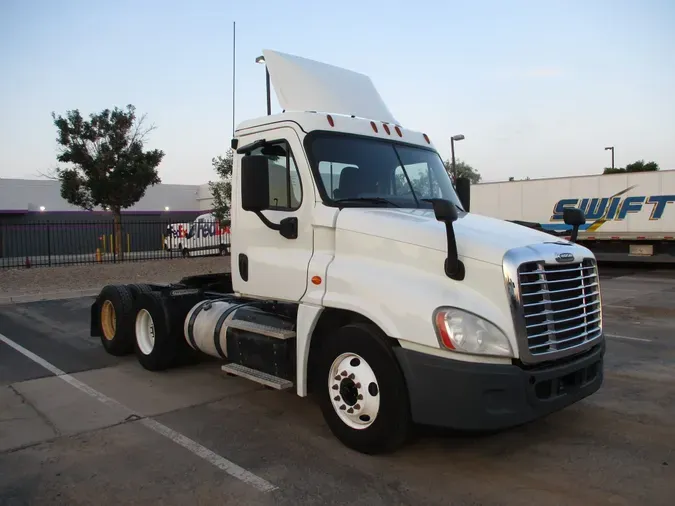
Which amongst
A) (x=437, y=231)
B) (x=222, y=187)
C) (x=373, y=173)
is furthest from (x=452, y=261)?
(x=222, y=187)

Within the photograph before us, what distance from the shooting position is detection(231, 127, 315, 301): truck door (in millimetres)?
4809

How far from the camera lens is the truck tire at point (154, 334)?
6.60 m

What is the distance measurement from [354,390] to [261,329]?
1.27m

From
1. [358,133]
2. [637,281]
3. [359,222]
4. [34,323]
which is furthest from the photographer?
[637,281]

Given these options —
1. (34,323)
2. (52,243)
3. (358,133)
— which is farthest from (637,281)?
(52,243)

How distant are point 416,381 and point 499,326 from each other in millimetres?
672

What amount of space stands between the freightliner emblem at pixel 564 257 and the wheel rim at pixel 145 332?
15.8ft

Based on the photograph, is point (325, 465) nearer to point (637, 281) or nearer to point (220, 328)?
point (220, 328)

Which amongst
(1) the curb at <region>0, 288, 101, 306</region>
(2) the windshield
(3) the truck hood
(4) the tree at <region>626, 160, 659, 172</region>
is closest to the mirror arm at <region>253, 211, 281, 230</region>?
(2) the windshield

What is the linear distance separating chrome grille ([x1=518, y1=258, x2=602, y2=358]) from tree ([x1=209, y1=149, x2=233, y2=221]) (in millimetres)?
15009

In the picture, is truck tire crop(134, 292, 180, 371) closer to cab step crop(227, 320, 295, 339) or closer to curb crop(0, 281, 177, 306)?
cab step crop(227, 320, 295, 339)

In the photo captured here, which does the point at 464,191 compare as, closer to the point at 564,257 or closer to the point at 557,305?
the point at 564,257

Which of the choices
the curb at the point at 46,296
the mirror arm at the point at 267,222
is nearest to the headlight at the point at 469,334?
the mirror arm at the point at 267,222

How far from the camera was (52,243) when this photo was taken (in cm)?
3306
